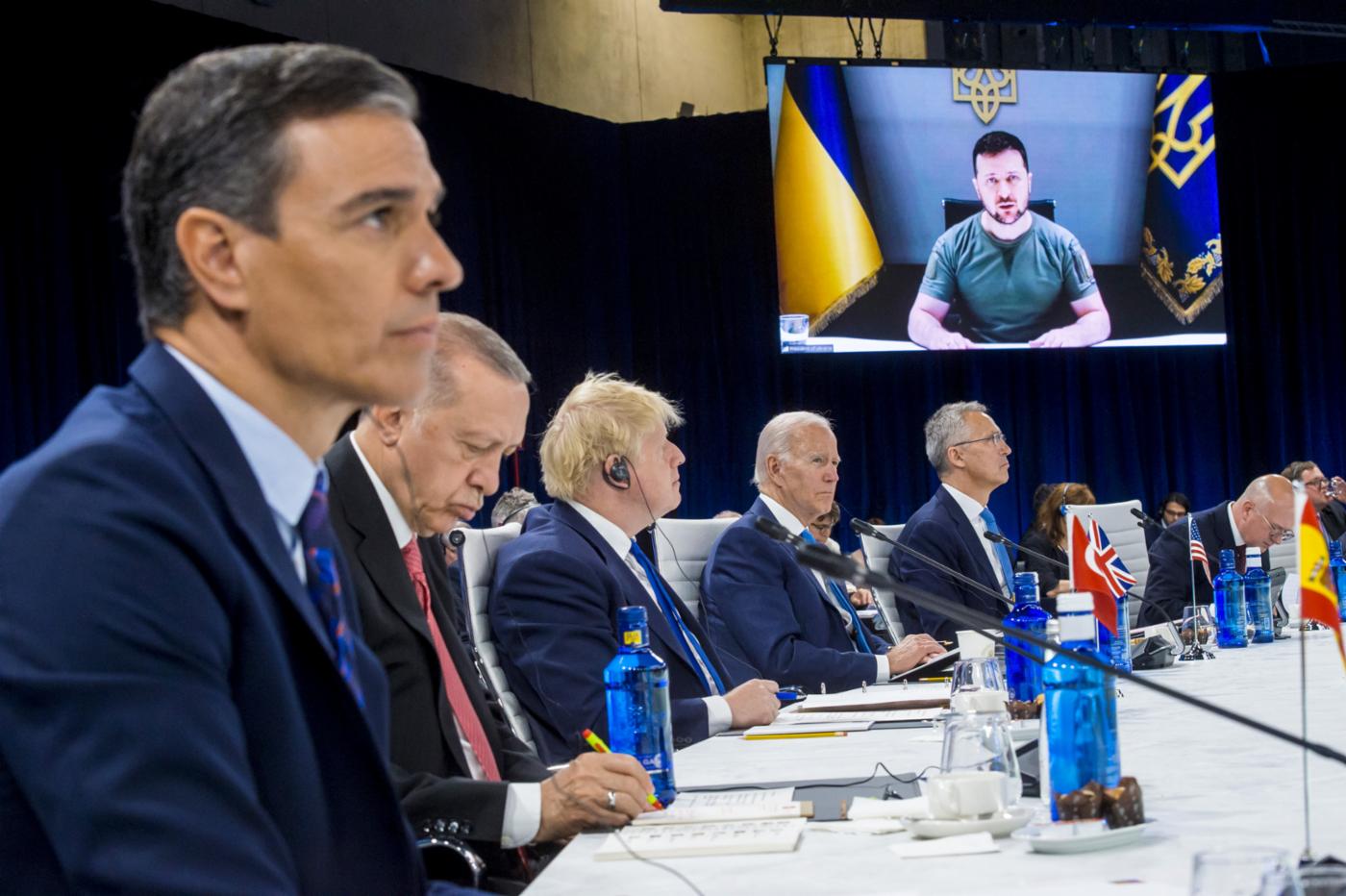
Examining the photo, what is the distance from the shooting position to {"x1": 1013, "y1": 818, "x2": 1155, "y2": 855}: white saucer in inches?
48.5

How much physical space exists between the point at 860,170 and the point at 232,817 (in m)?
6.69

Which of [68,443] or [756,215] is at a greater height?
[756,215]

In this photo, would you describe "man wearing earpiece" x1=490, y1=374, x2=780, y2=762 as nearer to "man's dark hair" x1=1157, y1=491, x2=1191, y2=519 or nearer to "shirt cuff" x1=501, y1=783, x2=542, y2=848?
"shirt cuff" x1=501, y1=783, x2=542, y2=848

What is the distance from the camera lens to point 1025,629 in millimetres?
2285

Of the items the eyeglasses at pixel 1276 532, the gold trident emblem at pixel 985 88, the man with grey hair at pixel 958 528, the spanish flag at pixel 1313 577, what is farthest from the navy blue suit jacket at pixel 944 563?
the gold trident emblem at pixel 985 88

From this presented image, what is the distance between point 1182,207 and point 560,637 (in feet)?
19.5

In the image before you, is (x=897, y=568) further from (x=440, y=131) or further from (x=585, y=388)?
(x=440, y=131)

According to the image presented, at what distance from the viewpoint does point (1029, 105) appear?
734 cm

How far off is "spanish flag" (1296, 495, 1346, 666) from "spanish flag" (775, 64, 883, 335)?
229 inches

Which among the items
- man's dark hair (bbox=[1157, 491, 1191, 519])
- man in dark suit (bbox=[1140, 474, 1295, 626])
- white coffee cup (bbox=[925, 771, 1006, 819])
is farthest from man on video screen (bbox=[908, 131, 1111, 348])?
white coffee cup (bbox=[925, 771, 1006, 819])

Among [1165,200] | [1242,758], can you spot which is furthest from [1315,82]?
[1242,758]

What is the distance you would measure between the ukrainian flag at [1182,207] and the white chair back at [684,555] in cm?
426

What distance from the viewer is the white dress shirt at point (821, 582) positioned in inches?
131

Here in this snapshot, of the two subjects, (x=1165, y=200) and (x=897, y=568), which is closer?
(x=897, y=568)
